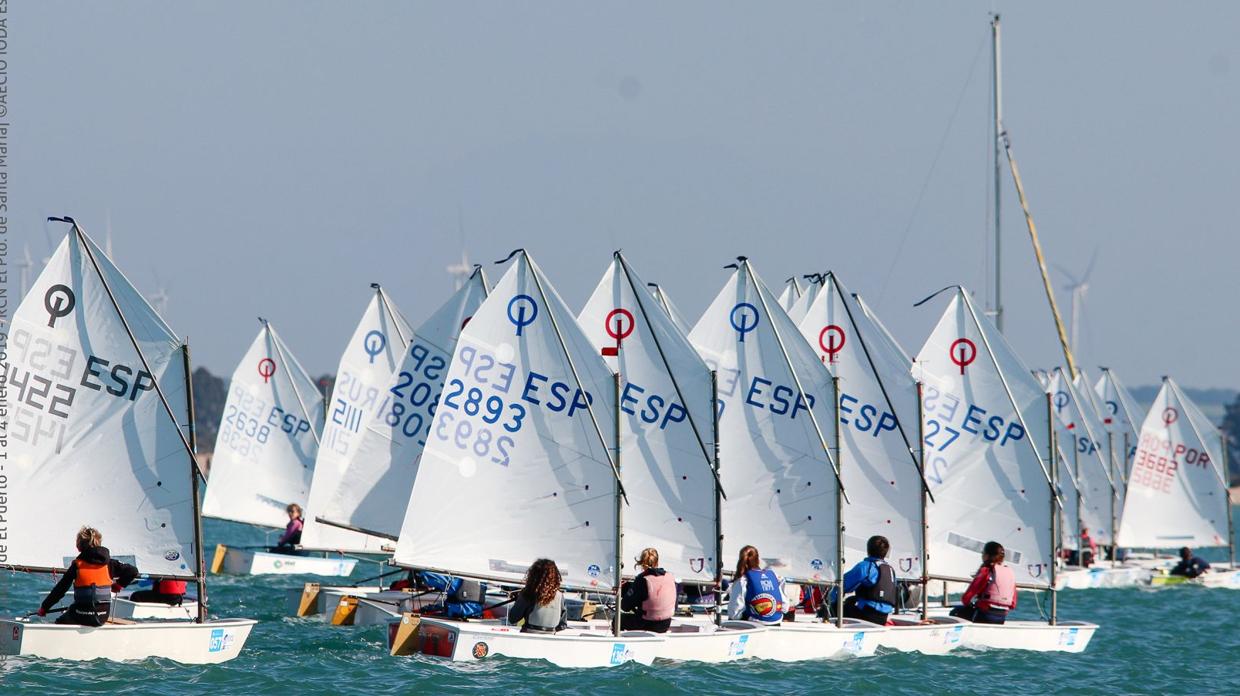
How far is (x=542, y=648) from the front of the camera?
23.5 metres

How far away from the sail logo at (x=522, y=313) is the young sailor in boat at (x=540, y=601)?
382cm

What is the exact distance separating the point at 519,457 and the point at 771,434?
18.3 feet

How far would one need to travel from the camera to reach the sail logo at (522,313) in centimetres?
2591

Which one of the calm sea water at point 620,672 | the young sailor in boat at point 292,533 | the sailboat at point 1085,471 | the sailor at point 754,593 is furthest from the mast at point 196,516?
the sailboat at point 1085,471

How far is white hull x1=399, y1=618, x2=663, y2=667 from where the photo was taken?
23344mm

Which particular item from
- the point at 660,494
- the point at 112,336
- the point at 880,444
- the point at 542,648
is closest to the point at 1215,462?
the point at 880,444

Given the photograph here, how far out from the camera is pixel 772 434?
96.9ft

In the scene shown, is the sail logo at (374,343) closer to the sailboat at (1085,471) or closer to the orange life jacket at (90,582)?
the orange life jacket at (90,582)

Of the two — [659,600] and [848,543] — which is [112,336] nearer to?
[659,600]

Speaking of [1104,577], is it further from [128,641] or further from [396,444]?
[128,641]

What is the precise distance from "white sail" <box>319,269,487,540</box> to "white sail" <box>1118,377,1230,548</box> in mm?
28728

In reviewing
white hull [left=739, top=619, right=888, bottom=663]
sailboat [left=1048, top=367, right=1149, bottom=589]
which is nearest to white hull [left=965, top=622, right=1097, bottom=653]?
white hull [left=739, top=619, right=888, bottom=663]

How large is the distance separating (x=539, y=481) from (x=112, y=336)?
21.3 feet

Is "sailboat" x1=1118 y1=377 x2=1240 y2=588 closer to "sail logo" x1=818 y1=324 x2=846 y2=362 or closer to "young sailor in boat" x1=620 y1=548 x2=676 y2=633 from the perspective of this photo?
"sail logo" x1=818 y1=324 x2=846 y2=362
